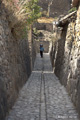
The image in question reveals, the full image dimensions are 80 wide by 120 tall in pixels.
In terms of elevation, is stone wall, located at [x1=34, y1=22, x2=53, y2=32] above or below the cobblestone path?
below

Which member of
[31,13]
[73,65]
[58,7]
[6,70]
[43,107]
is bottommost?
[43,107]

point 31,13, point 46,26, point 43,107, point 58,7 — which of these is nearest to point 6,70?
point 43,107

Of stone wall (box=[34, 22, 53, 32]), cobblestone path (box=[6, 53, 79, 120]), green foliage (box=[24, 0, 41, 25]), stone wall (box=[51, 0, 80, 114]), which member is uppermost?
green foliage (box=[24, 0, 41, 25])

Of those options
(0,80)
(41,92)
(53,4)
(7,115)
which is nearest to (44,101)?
(41,92)

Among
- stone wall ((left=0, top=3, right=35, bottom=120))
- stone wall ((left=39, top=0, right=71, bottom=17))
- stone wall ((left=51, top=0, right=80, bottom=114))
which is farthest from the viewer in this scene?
stone wall ((left=39, top=0, right=71, bottom=17))

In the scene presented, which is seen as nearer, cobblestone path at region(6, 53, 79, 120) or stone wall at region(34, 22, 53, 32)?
cobblestone path at region(6, 53, 79, 120)

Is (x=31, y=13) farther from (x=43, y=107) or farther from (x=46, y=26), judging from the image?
(x=46, y=26)

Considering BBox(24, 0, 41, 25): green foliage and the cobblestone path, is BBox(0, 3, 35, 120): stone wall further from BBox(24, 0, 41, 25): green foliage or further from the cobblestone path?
BBox(24, 0, 41, 25): green foliage

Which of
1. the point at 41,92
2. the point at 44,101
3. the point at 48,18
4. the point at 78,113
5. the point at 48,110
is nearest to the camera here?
the point at 78,113

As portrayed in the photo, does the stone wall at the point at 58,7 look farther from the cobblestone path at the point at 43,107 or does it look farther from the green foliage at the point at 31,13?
the cobblestone path at the point at 43,107

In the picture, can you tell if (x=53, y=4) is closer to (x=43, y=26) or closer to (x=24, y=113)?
(x=43, y=26)

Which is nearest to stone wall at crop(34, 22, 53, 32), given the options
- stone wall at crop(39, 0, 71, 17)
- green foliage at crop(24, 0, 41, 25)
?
stone wall at crop(39, 0, 71, 17)

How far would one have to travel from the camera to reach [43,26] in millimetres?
39531

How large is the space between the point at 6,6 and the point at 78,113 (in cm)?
461
